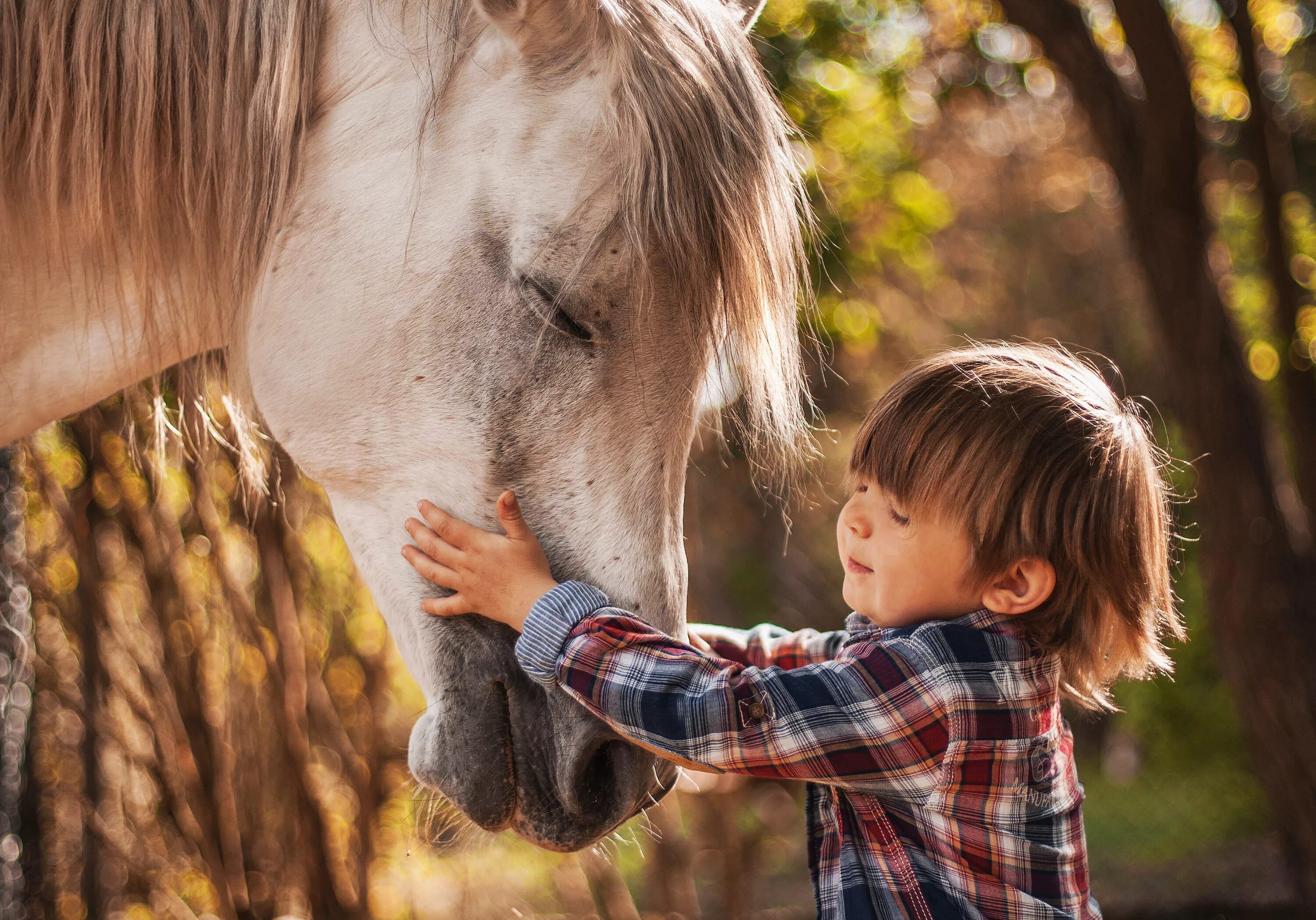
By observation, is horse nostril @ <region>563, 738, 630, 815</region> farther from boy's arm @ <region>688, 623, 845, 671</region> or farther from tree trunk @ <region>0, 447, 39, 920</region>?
tree trunk @ <region>0, 447, 39, 920</region>

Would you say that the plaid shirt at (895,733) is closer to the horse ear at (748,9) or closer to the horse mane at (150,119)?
the horse mane at (150,119)

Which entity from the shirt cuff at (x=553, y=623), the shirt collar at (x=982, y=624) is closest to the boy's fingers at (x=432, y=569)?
the shirt cuff at (x=553, y=623)

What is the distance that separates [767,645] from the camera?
163cm

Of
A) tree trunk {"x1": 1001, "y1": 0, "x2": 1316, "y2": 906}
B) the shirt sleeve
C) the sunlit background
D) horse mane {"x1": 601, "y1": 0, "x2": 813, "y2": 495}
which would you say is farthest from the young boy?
tree trunk {"x1": 1001, "y1": 0, "x2": 1316, "y2": 906}

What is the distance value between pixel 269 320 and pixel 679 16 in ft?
2.23

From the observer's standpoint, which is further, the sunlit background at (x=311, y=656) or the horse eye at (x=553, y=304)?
the sunlit background at (x=311, y=656)

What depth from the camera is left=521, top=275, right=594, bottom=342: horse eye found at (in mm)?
1180

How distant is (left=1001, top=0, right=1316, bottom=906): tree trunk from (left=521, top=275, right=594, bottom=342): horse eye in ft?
8.90

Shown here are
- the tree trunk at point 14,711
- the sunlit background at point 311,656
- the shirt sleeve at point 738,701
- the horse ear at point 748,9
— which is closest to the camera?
the shirt sleeve at point 738,701

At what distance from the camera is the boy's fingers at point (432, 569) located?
1.20 meters

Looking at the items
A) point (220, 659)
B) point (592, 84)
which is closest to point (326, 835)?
point (220, 659)

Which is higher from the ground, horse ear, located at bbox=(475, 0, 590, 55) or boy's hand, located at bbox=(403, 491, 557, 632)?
horse ear, located at bbox=(475, 0, 590, 55)

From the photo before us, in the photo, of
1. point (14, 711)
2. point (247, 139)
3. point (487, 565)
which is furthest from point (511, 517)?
point (14, 711)

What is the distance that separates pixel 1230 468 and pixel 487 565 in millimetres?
3109
